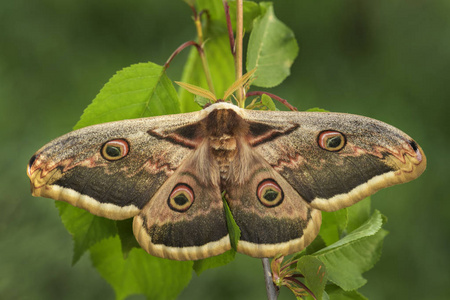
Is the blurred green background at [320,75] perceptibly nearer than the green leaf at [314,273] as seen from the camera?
→ No

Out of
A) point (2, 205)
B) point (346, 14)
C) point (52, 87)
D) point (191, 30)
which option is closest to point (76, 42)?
point (52, 87)

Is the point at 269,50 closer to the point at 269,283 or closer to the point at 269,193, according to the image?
the point at 269,193

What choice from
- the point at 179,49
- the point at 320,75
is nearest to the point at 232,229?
the point at 179,49

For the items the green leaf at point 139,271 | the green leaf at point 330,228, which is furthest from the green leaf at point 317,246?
the green leaf at point 139,271

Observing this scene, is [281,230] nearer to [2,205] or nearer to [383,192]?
[2,205]

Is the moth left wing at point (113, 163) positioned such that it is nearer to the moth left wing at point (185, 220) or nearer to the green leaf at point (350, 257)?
the moth left wing at point (185, 220)

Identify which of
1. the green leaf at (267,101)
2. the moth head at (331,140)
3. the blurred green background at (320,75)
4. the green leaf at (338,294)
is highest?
the green leaf at (267,101)

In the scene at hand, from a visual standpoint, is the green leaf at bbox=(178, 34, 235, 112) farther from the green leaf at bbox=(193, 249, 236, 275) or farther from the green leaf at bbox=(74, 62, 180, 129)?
the green leaf at bbox=(193, 249, 236, 275)
